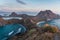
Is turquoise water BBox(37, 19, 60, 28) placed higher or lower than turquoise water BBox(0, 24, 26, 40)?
higher

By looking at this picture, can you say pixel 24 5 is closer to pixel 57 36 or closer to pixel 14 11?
pixel 14 11

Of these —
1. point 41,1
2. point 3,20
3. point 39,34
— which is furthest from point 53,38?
point 3,20

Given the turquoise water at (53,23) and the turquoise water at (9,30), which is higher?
the turquoise water at (53,23)

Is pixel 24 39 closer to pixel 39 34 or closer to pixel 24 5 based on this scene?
pixel 39 34

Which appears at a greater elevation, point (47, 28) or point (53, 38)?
point (47, 28)

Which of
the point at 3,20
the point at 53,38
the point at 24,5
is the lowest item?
the point at 53,38

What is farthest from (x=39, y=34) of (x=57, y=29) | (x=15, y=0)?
(x=15, y=0)
